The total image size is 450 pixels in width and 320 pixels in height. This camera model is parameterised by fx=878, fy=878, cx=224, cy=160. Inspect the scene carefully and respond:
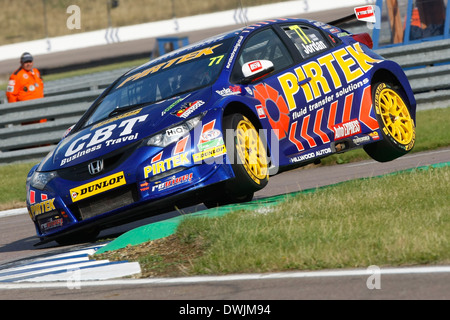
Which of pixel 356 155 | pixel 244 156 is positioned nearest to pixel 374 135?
pixel 244 156

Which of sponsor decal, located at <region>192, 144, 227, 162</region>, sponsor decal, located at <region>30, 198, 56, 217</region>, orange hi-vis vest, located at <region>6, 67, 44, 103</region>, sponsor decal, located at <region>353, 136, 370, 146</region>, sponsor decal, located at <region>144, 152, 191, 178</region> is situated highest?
orange hi-vis vest, located at <region>6, 67, 44, 103</region>

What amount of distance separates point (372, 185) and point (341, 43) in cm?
222

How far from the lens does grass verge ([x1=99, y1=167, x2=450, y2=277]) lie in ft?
17.5

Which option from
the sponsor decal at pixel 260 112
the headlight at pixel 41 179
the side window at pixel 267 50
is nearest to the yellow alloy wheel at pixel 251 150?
the sponsor decal at pixel 260 112

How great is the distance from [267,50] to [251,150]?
4.65ft

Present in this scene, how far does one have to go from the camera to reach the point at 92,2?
116 ft

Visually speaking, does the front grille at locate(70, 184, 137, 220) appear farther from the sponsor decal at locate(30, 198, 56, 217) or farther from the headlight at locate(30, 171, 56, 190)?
the headlight at locate(30, 171, 56, 190)

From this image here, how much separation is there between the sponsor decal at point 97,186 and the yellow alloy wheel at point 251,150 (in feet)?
3.28

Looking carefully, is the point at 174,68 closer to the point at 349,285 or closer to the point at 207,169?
the point at 207,169

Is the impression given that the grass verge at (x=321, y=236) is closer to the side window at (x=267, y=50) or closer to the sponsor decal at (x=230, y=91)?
the sponsor decal at (x=230, y=91)

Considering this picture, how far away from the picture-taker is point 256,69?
25.3ft

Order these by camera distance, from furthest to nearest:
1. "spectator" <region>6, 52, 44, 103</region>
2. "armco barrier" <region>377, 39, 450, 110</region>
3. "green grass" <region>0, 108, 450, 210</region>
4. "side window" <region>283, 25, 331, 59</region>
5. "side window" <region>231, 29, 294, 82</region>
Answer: "spectator" <region>6, 52, 44, 103</region>, "armco barrier" <region>377, 39, 450, 110</region>, "green grass" <region>0, 108, 450, 210</region>, "side window" <region>283, 25, 331, 59</region>, "side window" <region>231, 29, 294, 82</region>

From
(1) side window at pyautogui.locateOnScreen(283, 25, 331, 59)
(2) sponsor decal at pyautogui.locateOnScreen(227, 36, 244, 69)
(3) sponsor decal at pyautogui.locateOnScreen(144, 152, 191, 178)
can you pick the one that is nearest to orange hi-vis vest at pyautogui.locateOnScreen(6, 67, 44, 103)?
(1) side window at pyautogui.locateOnScreen(283, 25, 331, 59)

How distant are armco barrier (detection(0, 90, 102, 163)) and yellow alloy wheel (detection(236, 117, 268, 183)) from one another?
25.9 feet
